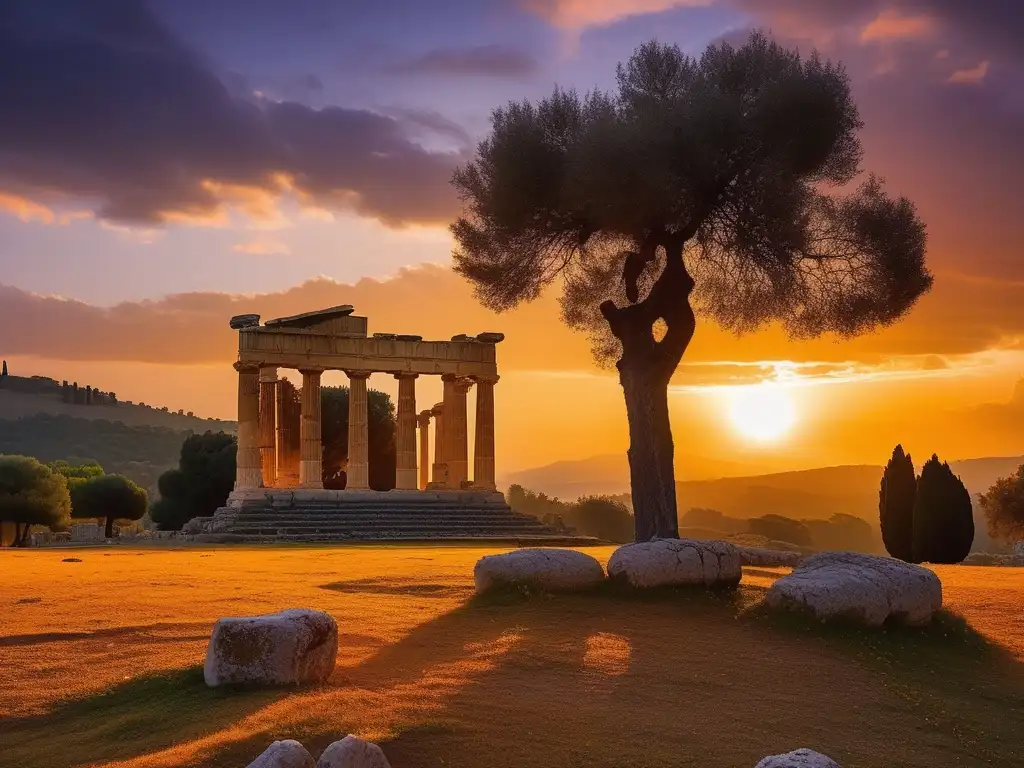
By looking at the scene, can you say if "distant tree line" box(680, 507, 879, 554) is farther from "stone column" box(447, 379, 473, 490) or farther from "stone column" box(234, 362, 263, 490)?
"stone column" box(234, 362, 263, 490)

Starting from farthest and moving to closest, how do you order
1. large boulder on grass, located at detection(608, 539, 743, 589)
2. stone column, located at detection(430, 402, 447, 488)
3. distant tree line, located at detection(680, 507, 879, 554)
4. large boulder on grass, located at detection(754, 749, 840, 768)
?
distant tree line, located at detection(680, 507, 879, 554) < stone column, located at detection(430, 402, 447, 488) < large boulder on grass, located at detection(608, 539, 743, 589) < large boulder on grass, located at detection(754, 749, 840, 768)

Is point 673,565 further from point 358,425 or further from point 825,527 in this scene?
point 825,527

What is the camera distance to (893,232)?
992 inches

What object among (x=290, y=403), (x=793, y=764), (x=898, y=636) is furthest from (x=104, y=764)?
(x=290, y=403)

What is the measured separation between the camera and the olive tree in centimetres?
2356

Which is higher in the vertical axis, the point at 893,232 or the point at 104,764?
the point at 893,232

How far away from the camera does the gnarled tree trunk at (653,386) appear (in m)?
23.2

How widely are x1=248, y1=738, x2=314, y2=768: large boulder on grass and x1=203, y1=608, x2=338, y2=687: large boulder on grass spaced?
2.25 metres

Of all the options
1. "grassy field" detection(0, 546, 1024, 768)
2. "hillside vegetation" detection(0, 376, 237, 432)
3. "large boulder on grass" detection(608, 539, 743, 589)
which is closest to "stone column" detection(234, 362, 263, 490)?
"grassy field" detection(0, 546, 1024, 768)

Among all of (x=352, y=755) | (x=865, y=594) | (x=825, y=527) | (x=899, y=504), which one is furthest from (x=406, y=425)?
(x=825, y=527)

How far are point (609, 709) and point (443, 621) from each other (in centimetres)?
424

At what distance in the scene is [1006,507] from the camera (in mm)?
50250

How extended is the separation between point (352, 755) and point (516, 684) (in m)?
3.25

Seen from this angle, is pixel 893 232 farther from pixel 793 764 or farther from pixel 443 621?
pixel 793 764
